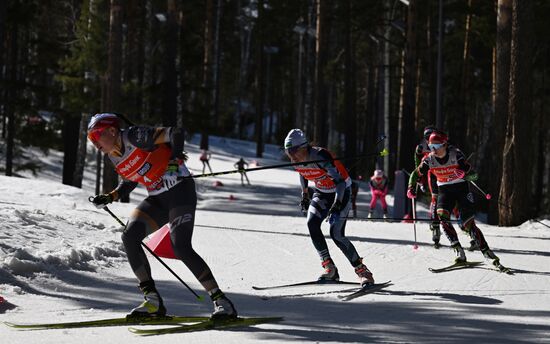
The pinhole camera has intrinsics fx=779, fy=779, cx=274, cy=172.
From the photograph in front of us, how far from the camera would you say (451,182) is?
1144cm

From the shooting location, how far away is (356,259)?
9.16m

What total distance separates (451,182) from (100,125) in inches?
246

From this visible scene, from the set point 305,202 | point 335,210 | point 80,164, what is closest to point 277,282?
point 305,202

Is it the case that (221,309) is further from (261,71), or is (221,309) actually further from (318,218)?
(261,71)

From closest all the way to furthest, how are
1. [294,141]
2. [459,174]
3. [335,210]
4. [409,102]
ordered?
[335,210] < [294,141] < [459,174] < [409,102]

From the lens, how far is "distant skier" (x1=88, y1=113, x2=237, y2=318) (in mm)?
6758

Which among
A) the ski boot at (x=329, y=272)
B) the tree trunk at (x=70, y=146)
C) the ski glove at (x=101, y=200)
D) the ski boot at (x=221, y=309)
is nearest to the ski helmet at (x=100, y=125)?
the ski glove at (x=101, y=200)

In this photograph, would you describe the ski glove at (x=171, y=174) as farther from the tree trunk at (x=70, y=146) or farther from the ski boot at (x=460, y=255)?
the tree trunk at (x=70, y=146)

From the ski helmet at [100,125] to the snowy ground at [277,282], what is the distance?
1652 millimetres

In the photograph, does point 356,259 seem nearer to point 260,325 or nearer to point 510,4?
point 260,325

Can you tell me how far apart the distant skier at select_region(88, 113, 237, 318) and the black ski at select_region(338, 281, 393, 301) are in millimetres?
2057

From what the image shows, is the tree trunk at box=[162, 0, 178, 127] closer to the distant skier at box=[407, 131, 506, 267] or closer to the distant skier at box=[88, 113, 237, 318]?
the distant skier at box=[407, 131, 506, 267]

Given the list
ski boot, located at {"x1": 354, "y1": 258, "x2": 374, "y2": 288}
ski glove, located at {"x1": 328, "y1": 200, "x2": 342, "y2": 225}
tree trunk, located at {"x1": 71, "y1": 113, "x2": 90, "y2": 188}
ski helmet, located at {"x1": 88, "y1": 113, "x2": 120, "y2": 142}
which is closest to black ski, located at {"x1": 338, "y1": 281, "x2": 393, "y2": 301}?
ski boot, located at {"x1": 354, "y1": 258, "x2": 374, "y2": 288}

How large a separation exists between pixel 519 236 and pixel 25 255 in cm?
1011
